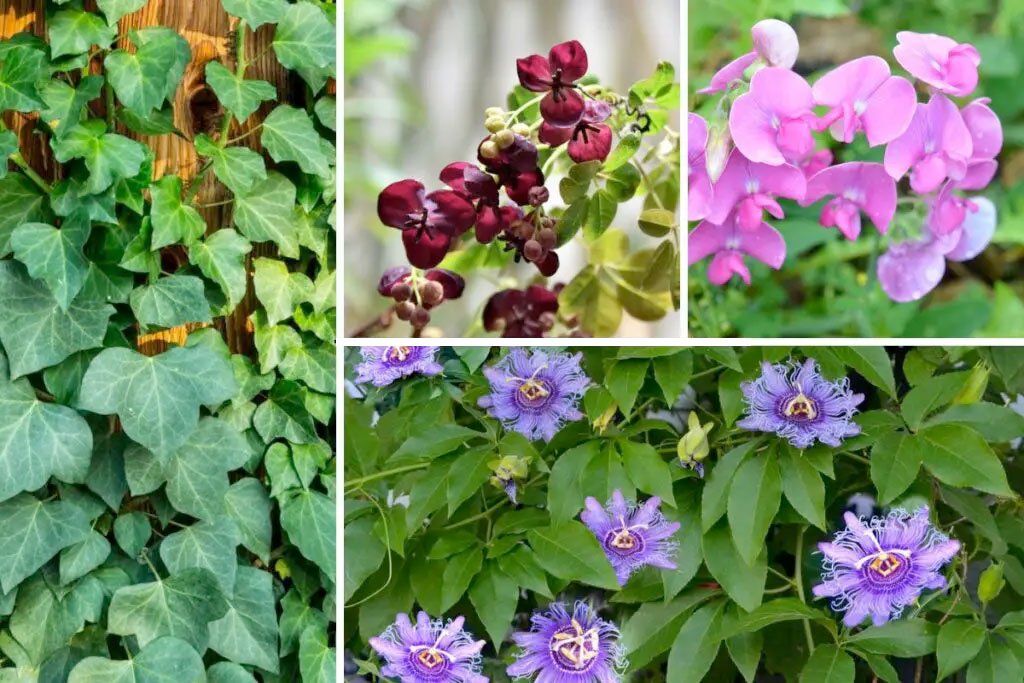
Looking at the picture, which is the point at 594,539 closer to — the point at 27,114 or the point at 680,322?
the point at 680,322

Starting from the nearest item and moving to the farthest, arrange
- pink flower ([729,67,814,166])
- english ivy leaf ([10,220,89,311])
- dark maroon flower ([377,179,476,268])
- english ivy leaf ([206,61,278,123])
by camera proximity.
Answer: pink flower ([729,67,814,166])
dark maroon flower ([377,179,476,268])
english ivy leaf ([10,220,89,311])
english ivy leaf ([206,61,278,123])

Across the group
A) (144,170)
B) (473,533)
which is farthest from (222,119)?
(473,533)

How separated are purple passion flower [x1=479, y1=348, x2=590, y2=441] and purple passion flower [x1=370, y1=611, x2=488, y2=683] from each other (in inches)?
9.7

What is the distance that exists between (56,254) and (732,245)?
75 cm

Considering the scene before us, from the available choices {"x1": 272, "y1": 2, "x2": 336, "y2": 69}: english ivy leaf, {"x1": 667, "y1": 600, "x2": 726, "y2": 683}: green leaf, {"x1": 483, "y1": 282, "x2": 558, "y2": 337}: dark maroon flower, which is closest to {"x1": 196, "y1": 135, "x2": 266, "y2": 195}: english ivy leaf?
{"x1": 272, "y1": 2, "x2": 336, "y2": 69}: english ivy leaf

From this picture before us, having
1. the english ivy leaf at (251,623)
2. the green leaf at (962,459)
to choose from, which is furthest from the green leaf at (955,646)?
the english ivy leaf at (251,623)

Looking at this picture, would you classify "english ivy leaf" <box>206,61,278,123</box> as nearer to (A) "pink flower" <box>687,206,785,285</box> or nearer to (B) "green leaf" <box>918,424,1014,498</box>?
(A) "pink flower" <box>687,206,785,285</box>

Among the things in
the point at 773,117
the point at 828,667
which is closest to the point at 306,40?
the point at 773,117

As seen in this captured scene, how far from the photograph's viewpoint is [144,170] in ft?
4.32

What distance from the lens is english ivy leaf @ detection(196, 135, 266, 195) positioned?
1367mm

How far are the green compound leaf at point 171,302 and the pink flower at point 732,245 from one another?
58 cm

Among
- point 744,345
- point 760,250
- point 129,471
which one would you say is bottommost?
point 129,471

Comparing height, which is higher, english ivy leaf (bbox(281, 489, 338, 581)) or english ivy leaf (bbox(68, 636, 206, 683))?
english ivy leaf (bbox(281, 489, 338, 581))

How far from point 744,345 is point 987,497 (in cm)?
33
